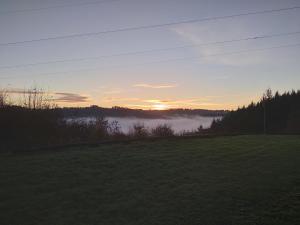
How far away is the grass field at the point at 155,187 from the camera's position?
8930mm

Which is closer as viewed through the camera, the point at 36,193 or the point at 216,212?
the point at 216,212

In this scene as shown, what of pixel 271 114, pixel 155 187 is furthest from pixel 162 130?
pixel 271 114

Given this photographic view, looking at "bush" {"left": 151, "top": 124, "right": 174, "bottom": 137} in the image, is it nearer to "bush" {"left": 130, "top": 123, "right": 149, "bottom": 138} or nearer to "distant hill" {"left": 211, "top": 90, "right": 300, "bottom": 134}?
"bush" {"left": 130, "top": 123, "right": 149, "bottom": 138}

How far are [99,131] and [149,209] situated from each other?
20.1 m

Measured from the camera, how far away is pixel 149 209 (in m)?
9.41

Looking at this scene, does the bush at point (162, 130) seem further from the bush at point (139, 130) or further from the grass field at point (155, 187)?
the grass field at point (155, 187)

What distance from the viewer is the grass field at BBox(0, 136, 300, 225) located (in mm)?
8930

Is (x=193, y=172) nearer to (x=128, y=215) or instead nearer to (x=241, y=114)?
(x=128, y=215)

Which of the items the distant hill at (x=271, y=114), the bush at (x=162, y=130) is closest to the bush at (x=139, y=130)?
the bush at (x=162, y=130)

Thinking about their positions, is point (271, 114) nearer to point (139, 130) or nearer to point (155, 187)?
point (139, 130)

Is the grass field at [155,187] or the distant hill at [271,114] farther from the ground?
the distant hill at [271,114]

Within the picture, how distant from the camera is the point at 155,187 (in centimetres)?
1143

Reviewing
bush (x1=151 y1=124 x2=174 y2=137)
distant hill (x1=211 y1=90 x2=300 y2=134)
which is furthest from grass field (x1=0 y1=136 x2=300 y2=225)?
distant hill (x1=211 y1=90 x2=300 y2=134)

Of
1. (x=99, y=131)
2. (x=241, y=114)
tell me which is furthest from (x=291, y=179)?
(x=241, y=114)
